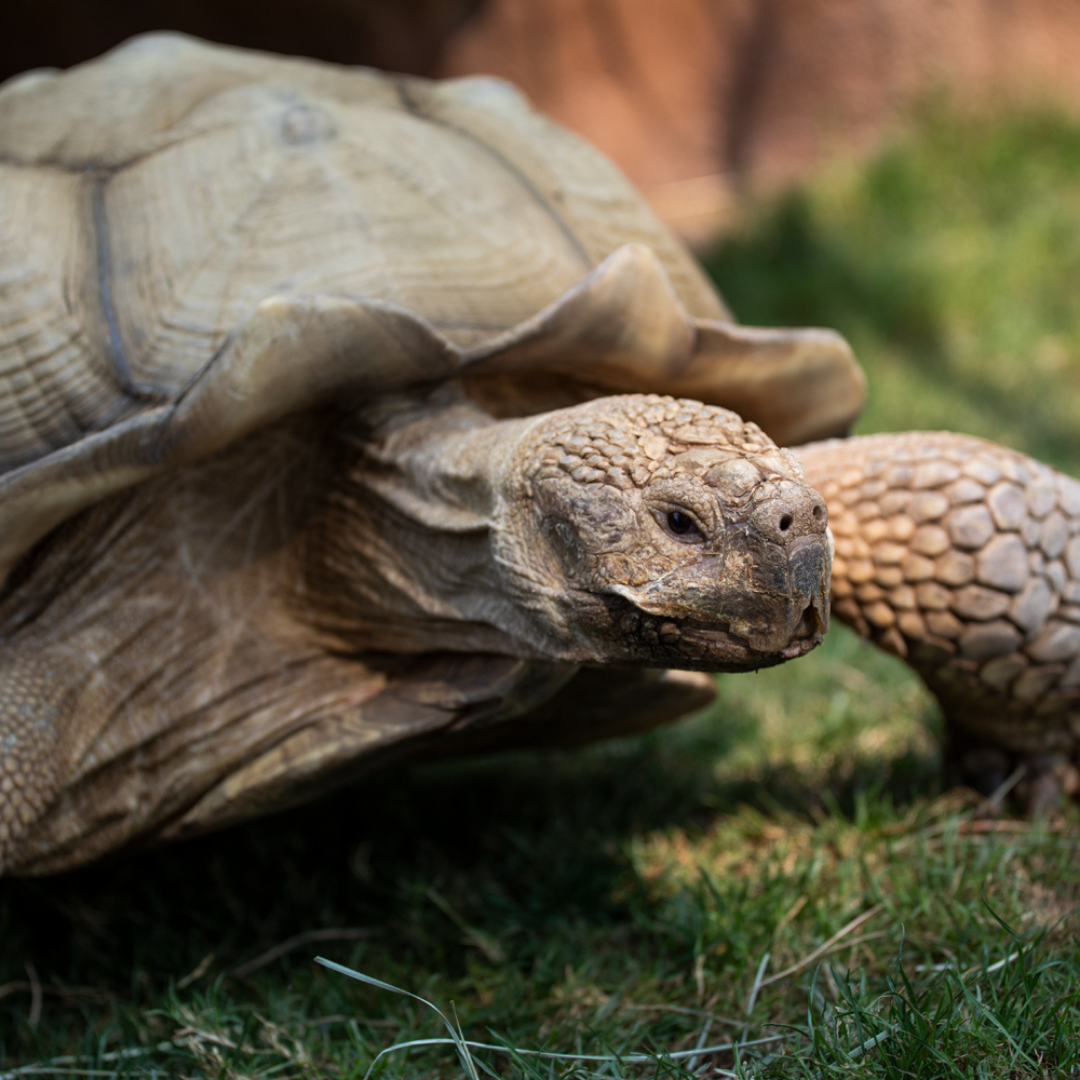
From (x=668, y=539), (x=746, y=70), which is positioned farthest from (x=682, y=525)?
(x=746, y=70)

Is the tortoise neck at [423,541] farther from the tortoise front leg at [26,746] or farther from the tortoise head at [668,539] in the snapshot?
the tortoise front leg at [26,746]

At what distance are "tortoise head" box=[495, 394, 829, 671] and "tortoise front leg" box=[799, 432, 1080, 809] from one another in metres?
0.62

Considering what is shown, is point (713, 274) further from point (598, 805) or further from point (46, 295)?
point (46, 295)

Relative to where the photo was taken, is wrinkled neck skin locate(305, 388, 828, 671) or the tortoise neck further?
the tortoise neck

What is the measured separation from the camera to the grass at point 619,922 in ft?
5.04

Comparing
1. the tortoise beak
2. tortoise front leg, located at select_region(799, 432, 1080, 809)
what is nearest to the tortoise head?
the tortoise beak

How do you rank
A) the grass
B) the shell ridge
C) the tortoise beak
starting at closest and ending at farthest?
the tortoise beak → the grass → the shell ridge

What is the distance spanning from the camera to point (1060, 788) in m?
2.11

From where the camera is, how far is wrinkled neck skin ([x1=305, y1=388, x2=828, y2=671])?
133cm

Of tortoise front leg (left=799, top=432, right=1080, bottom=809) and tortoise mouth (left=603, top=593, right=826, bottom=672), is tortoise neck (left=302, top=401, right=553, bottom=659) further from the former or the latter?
tortoise front leg (left=799, top=432, right=1080, bottom=809)

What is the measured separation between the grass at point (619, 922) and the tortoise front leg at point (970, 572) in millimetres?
260

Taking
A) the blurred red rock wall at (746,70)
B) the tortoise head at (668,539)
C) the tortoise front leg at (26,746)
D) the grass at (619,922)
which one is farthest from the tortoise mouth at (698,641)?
the blurred red rock wall at (746,70)

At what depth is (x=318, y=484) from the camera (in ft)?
6.61

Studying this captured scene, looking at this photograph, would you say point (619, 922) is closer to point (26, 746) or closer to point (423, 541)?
point (423, 541)
